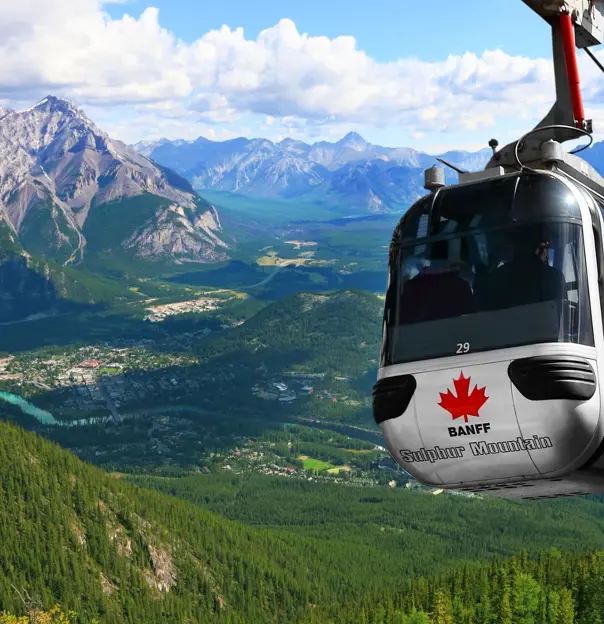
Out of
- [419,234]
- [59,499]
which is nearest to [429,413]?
[419,234]

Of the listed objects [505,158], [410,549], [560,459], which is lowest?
[410,549]

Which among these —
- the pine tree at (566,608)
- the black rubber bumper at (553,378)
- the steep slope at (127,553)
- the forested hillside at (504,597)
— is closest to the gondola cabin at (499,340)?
the black rubber bumper at (553,378)

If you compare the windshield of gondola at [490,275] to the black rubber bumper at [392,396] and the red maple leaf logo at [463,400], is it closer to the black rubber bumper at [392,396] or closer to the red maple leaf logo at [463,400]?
the black rubber bumper at [392,396]

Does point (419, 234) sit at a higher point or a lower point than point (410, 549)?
higher

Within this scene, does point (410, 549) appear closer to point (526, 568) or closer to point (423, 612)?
point (526, 568)

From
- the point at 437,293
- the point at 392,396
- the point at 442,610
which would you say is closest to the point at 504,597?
the point at 442,610

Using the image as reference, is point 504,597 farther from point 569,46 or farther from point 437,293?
point 569,46
